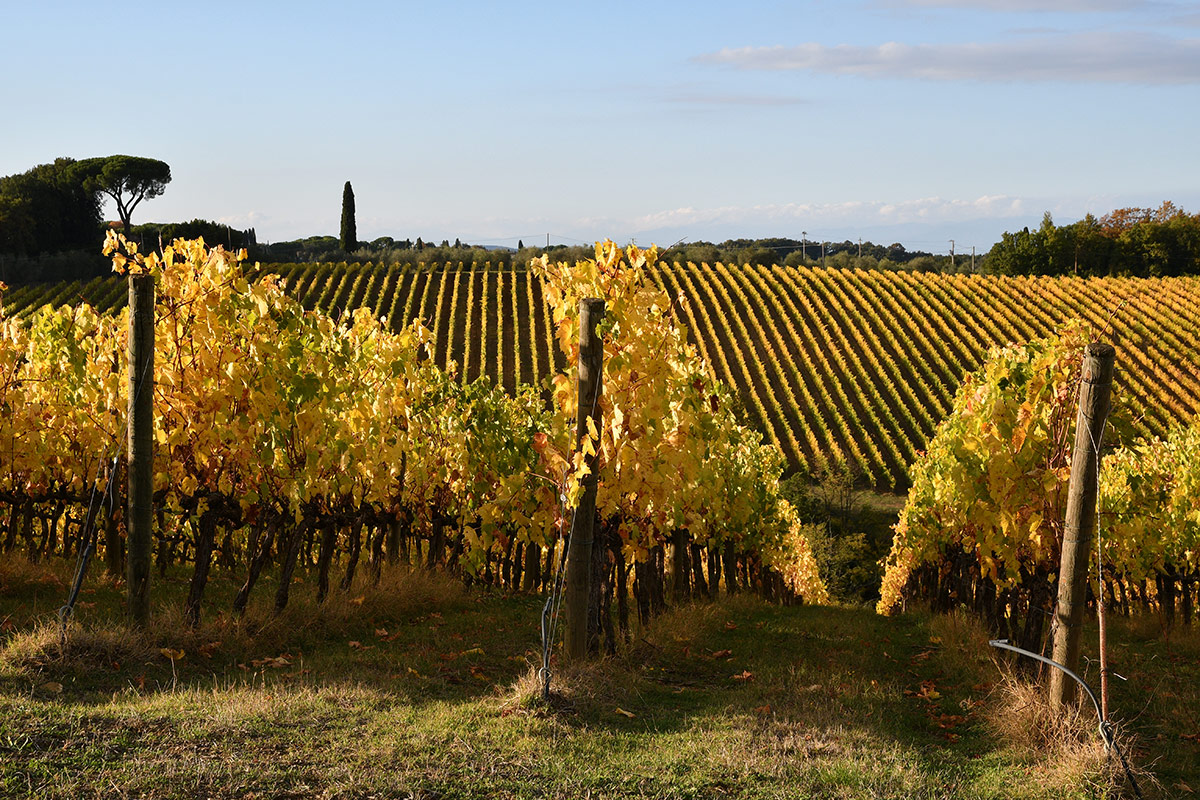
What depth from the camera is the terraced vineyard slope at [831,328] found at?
43844 millimetres

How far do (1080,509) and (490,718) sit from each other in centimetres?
368

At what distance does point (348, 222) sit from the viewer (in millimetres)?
72625

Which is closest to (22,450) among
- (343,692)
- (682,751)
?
(343,692)

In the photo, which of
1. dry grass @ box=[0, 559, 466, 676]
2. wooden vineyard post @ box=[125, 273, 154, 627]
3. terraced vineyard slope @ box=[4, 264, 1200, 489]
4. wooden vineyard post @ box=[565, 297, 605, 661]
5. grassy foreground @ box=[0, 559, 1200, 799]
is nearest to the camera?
grassy foreground @ box=[0, 559, 1200, 799]

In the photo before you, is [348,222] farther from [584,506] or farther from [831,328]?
[584,506]

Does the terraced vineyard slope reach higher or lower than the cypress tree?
lower

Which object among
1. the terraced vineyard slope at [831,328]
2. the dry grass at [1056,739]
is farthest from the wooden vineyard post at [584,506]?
the terraced vineyard slope at [831,328]

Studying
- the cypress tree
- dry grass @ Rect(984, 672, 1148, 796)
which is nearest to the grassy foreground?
dry grass @ Rect(984, 672, 1148, 796)

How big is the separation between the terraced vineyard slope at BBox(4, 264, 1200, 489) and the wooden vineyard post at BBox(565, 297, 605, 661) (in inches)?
1286

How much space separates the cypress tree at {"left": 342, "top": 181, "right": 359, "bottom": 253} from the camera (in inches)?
2837

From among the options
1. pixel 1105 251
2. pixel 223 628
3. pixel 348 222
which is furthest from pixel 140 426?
pixel 1105 251

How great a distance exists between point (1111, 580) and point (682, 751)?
14659 millimetres

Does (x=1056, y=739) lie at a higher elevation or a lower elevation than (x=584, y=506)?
lower

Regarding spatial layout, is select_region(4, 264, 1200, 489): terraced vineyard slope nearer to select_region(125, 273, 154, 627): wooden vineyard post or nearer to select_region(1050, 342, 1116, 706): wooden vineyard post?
→ select_region(1050, 342, 1116, 706): wooden vineyard post
